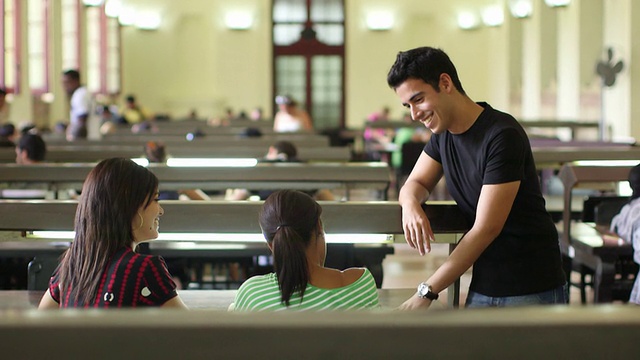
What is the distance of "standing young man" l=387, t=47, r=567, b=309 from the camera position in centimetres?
205

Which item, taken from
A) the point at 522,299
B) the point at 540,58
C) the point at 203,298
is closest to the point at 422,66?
the point at 522,299

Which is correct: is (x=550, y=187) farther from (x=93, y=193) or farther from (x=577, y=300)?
(x=93, y=193)

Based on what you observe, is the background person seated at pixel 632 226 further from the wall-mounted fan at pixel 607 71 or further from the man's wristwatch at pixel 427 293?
the wall-mounted fan at pixel 607 71

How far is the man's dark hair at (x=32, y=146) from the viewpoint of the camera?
5.72 m

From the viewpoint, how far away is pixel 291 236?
1997 mm

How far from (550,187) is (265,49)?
46.3ft

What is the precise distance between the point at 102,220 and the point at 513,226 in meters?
0.86

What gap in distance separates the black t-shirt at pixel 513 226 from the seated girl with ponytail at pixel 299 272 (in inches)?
11.1

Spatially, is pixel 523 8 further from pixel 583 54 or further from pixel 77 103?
pixel 77 103

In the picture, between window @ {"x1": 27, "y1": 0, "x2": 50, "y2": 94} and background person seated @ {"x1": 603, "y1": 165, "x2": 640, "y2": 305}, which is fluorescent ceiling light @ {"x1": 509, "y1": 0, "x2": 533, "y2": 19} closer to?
window @ {"x1": 27, "y1": 0, "x2": 50, "y2": 94}

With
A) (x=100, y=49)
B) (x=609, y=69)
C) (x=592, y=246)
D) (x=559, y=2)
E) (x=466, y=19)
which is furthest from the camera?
(x=466, y=19)

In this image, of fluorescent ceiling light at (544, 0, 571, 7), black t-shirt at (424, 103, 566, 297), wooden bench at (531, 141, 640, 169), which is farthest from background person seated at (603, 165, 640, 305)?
fluorescent ceiling light at (544, 0, 571, 7)

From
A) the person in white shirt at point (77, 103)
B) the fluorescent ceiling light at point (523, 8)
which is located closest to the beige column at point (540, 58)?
the fluorescent ceiling light at point (523, 8)

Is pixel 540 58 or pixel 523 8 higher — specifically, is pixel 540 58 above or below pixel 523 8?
below
